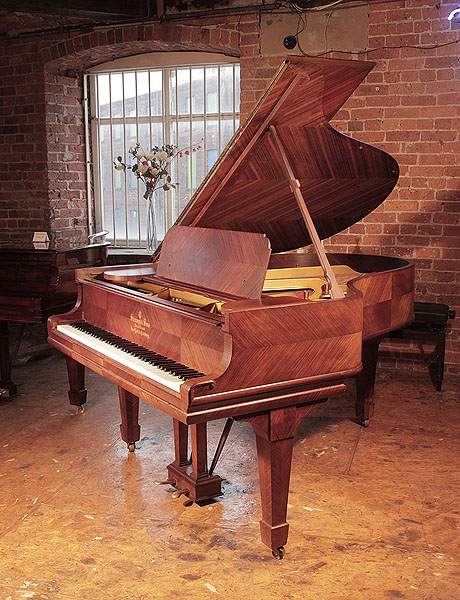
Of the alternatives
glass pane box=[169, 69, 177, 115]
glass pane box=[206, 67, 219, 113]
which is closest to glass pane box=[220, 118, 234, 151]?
glass pane box=[206, 67, 219, 113]

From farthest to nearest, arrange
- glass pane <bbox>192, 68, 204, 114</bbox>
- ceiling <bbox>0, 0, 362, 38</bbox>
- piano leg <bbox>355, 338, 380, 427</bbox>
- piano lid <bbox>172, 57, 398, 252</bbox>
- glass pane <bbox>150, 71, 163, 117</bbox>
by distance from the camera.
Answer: glass pane <bbox>150, 71, 163, 117</bbox> < glass pane <bbox>192, 68, 204, 114</bbox> < ceiling <bbox>0, 0, 362, 38</bbox> < piano leg <bbox>355, 338, 380, 427</bbox> < piano lid <bbox>172, 57, 398, 252</bbox>

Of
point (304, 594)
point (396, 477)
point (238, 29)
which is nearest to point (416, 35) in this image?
point (238, 29)

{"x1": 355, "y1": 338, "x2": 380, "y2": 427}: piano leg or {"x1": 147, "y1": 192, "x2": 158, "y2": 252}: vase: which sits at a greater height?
{"x1": 147, "y1": 192, "x2": 158, "y2": 252}: vase

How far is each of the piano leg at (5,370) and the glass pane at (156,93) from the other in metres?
2.82

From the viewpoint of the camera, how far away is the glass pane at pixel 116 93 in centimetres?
641

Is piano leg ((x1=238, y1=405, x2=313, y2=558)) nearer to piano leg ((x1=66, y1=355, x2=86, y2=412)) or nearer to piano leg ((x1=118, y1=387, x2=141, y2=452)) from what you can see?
piano leg ((x1=118, y1=387, x2=141, y2=452))

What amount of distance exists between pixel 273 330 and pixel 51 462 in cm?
178

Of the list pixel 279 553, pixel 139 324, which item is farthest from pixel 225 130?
pixel 279 553

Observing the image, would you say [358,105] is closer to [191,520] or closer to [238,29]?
[238,29]

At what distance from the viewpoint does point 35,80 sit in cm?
606

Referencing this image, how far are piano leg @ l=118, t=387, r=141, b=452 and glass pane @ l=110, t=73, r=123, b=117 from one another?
12.4 ft

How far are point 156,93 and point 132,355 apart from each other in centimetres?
414

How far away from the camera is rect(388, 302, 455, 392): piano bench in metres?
4.64

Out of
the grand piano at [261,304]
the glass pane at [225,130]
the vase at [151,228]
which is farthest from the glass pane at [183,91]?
the grand piano at [261,304]
